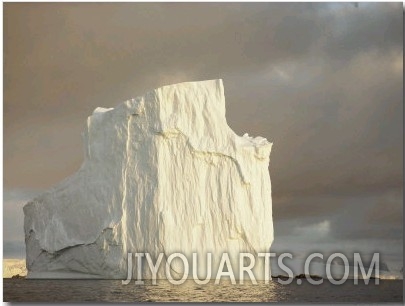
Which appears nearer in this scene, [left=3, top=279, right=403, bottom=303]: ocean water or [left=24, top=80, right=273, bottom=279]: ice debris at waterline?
[left=3, top=279, right=403, bottom=303]: ocean water

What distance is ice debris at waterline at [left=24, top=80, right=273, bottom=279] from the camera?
17312 mm

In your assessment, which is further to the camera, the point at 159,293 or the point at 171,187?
the point at 171,187

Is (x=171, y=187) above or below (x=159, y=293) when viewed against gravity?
above

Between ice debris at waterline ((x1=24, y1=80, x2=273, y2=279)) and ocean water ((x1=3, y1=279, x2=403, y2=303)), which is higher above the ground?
ice debris at waterline ((x1=24, y1=80, x2=273, y2=279))

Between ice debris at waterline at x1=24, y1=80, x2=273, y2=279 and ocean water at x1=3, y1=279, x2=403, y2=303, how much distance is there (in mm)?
703

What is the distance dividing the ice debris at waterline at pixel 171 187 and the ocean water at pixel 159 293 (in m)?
0.70

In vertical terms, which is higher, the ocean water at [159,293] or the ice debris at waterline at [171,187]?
the ice debris at waterline at [171,187]

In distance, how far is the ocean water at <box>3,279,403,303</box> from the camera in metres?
14.4

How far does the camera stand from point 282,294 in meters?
16.3

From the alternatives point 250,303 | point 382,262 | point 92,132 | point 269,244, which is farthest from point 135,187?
point 382,262

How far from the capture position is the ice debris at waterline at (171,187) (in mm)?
17312

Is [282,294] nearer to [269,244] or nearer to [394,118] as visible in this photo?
[269,244]

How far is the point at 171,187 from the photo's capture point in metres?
17.5

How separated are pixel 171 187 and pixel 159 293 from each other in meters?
3.13
